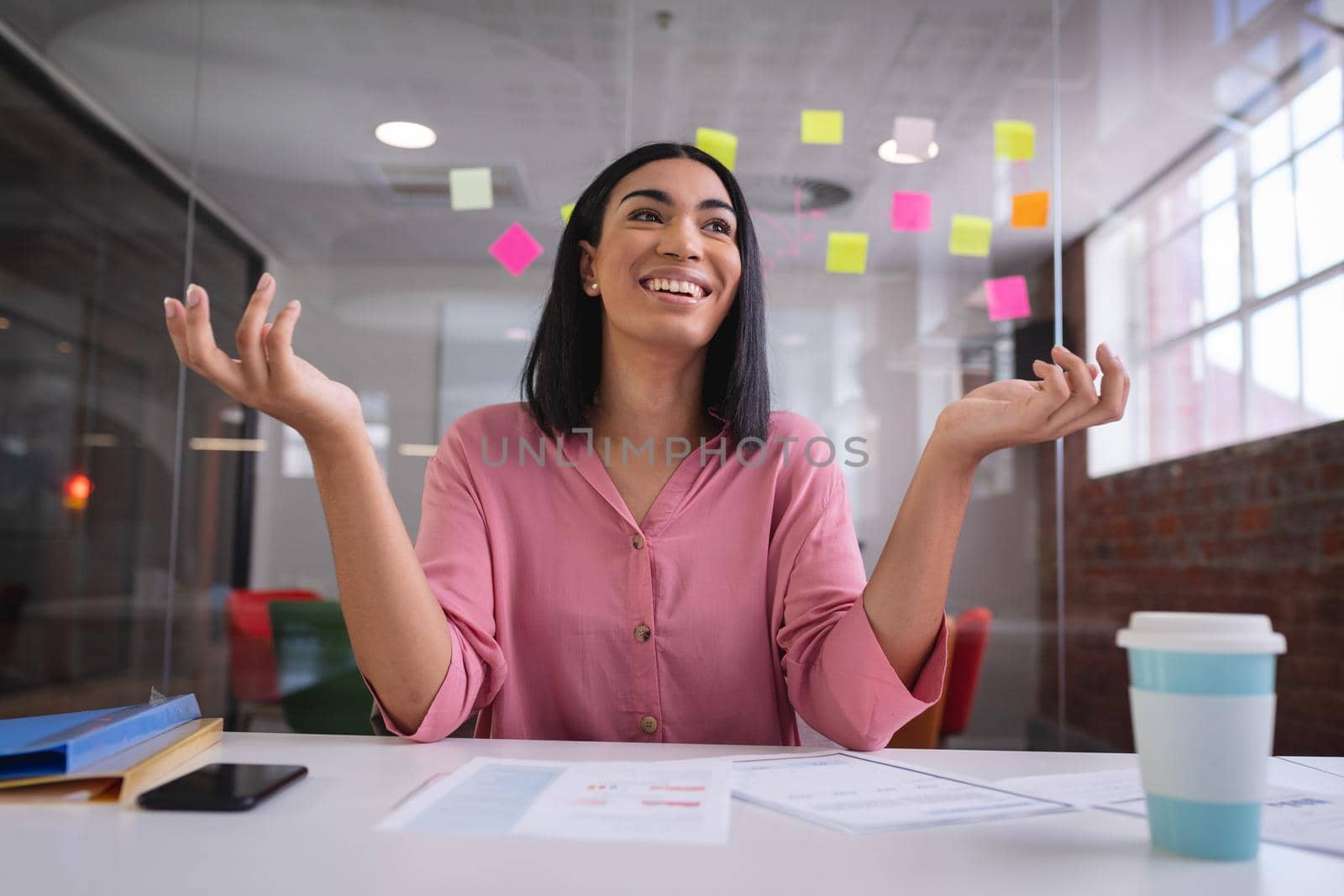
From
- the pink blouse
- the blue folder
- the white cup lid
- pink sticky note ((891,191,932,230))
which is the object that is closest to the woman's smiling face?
the pink blouse

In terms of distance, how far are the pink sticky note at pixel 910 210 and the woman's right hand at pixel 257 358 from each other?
261 centimetres

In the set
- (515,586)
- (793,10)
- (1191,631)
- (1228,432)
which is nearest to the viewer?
(1191,631)

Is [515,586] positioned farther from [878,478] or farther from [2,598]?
[2,598]

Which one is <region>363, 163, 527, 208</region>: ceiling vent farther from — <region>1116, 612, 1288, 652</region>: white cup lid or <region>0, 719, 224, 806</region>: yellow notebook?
<region>1116, 612, 1288, 652</region>: white cup lid

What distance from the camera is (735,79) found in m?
3.05

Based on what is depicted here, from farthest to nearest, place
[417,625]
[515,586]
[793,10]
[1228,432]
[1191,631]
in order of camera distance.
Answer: [1228,432] → [793,10] → [515,586] → [417,625] → [1191,631]

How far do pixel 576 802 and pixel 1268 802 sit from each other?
52 cm

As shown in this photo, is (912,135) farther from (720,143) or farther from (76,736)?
(76,736)

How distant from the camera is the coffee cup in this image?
21.4 inches

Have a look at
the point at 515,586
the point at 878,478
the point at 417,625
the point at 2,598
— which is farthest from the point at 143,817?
the point at 2,598

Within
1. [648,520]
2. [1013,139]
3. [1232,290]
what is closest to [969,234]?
[1013,139]

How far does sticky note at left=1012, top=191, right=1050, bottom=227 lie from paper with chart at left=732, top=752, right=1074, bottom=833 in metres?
2.63

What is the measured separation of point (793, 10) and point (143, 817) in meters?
2.91

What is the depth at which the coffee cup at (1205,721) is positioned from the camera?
544 mm
